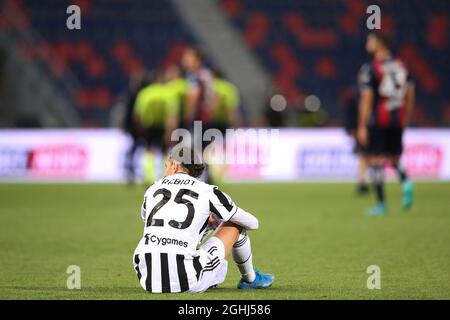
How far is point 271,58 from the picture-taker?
3150 centimetres

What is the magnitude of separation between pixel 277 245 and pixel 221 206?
152 inches

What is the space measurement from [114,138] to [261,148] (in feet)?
10.5

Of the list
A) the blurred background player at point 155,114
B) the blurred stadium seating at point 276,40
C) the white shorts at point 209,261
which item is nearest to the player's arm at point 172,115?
the blurred background player at point 155,114

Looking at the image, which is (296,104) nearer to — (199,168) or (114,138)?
(114,138)

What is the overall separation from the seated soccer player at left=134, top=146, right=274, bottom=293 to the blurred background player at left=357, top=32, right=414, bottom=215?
284 inches

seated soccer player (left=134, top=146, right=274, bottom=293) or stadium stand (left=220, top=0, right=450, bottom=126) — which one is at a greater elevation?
stadium stand (left=220, top=0, right=450, bottom=126)

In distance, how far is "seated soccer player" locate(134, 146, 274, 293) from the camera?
7539 millimetres

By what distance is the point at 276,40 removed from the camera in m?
31.8

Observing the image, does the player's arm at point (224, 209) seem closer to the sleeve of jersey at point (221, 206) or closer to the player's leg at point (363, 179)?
the sleeve of jersey at point (221, 206)
